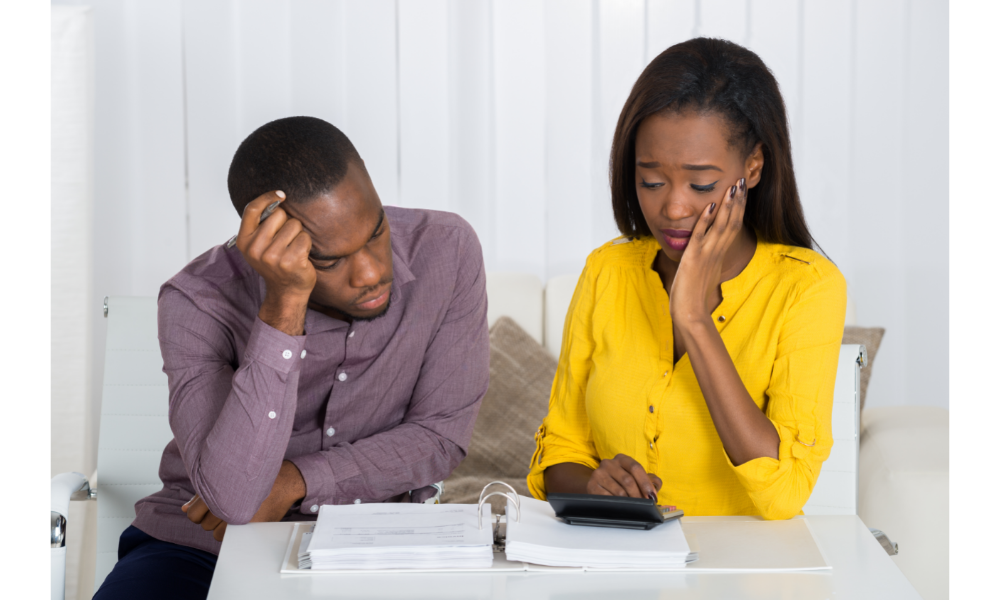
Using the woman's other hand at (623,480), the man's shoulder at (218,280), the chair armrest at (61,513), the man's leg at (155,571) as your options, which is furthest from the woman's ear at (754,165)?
the chair armrest at (61,513)

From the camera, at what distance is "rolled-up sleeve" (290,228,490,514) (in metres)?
1.53

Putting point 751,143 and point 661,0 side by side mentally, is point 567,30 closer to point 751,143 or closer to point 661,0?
point 661,0

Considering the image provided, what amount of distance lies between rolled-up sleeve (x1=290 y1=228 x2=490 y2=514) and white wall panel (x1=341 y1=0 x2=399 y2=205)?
142cm

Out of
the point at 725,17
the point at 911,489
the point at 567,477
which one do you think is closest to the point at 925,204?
the point at 725,17

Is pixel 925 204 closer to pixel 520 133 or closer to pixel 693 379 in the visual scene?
pixel 520 133

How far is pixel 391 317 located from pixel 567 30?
1764mm

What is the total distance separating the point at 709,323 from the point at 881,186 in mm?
2005

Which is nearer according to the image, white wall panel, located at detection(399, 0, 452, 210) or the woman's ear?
the woman's ear

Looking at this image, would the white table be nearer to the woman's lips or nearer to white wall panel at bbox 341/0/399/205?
the woman's lips

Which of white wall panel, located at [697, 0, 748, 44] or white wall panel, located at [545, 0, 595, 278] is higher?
white wall panel, located at [697, 0, 748, 44]

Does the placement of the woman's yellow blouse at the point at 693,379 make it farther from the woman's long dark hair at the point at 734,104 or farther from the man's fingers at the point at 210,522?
the man's fingers at the point at 210,522

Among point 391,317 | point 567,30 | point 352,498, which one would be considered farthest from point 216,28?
point 352,498

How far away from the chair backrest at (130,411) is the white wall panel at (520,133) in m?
1.40

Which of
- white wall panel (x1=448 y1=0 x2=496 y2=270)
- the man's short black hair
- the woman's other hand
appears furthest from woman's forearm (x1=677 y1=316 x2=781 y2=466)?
white wall panel (x1=448 y1=0 x2=496 y2=270)
